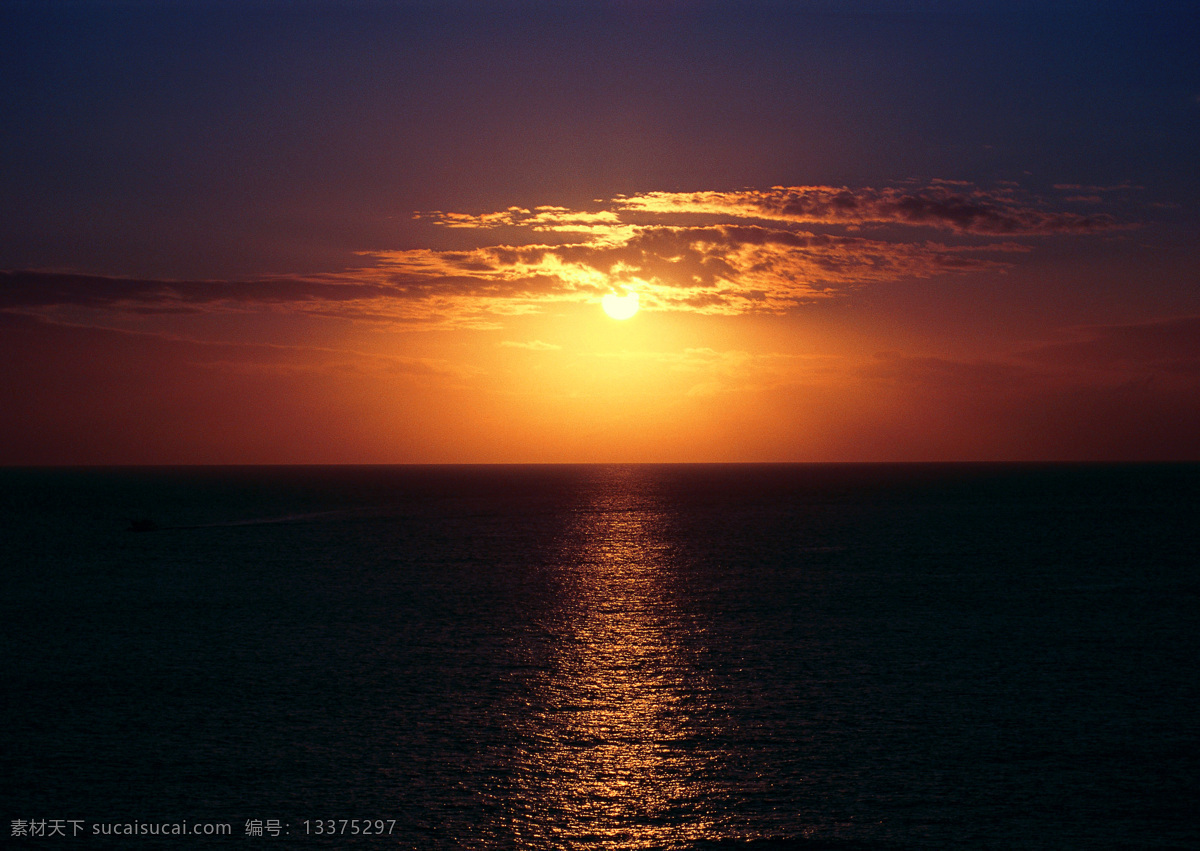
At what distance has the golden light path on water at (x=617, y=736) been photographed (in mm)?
27594

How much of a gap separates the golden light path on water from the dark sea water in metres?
0.15

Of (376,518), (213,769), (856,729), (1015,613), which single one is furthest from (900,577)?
(376,518)

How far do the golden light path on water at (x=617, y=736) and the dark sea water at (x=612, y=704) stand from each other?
0.50 ft

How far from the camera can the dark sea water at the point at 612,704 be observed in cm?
2808

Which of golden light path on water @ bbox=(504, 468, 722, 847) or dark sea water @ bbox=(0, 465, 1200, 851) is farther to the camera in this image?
dark sea water @ bbox=(0, 465, 1200, 851)

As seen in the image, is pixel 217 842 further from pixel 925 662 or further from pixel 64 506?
pixel 64 506

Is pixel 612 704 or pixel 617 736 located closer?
pixel 617 736

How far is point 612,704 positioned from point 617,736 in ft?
15.1

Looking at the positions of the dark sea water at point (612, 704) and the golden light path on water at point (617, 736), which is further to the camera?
the dark sea water at point (612, 704)

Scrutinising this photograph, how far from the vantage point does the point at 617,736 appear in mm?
35312

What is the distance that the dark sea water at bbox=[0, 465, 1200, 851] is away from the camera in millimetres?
28078

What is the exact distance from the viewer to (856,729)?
119ft

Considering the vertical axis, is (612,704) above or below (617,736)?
above

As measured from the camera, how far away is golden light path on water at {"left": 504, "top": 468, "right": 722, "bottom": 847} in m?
27.6
